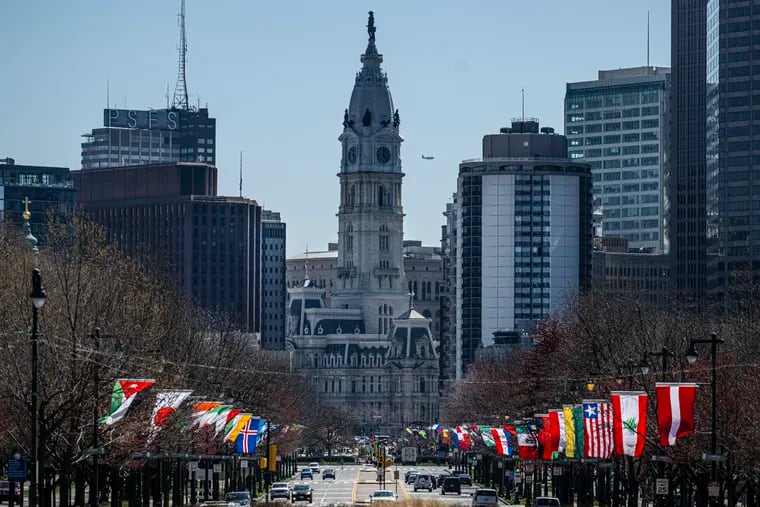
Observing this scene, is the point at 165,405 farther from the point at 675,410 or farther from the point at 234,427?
the point at 234,427

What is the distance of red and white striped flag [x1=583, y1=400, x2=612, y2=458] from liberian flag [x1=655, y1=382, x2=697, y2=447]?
12.4 meters

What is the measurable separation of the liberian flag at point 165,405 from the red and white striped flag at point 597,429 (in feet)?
54.8

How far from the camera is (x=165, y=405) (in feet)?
288

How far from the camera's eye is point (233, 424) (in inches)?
4358

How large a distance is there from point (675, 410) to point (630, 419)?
6046mm

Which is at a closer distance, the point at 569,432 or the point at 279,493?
the point at 569,432

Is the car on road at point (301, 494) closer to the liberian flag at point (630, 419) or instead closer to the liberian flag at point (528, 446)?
the liberian flag at point (528, 446)

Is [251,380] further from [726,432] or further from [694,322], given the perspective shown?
[726,432]

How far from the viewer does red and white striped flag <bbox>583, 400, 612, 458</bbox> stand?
90806 mm

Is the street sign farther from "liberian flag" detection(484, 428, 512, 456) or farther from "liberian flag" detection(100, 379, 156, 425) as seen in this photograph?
"liberian flag" detection(484, 428, 512, 456)

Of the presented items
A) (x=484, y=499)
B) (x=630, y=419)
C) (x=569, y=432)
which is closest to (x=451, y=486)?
(x=484, y=499)

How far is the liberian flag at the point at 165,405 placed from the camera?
284 ft

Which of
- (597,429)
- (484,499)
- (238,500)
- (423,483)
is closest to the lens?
(597,429)

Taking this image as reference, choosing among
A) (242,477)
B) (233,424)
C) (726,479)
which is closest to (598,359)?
(233,424)
